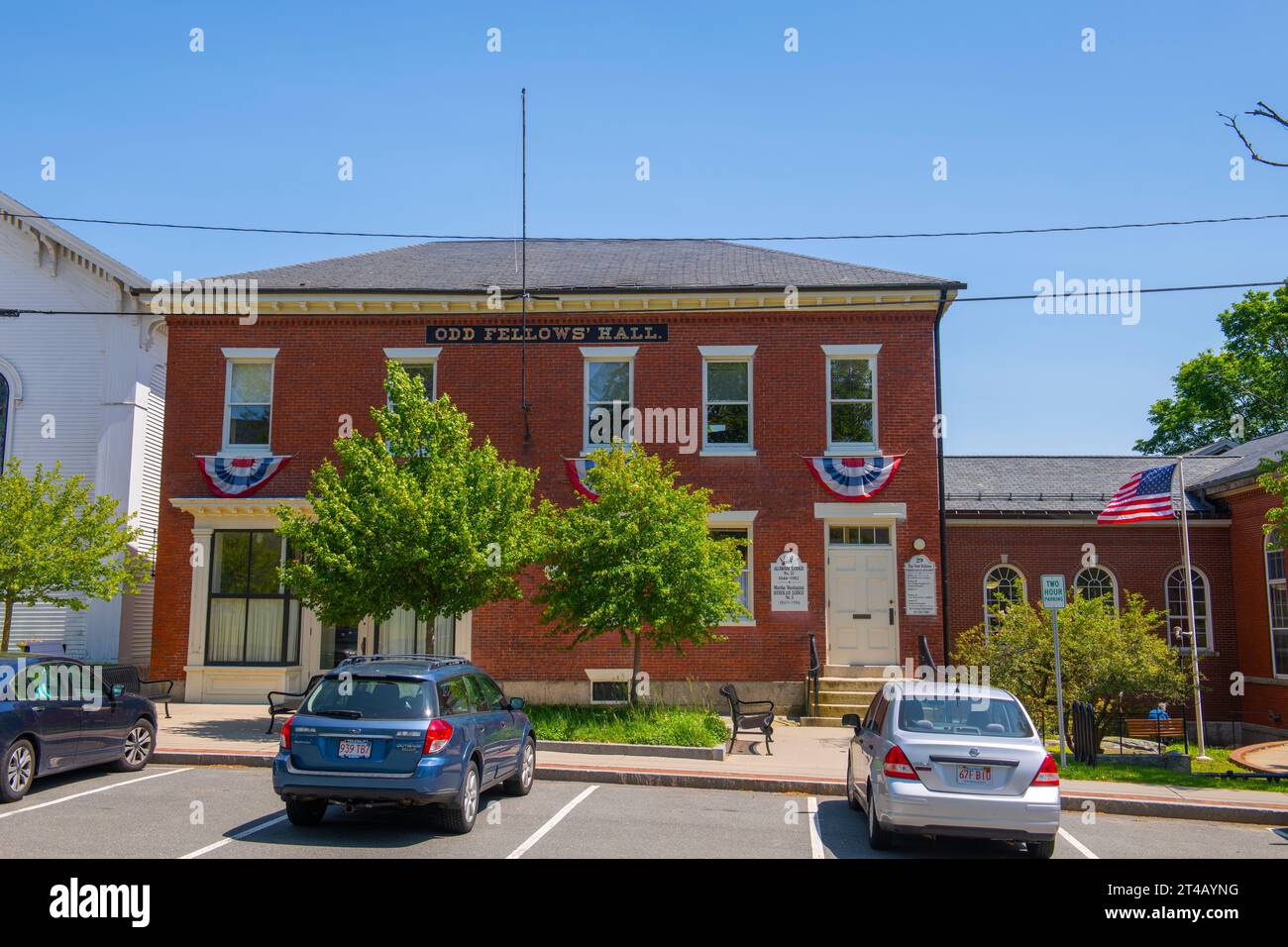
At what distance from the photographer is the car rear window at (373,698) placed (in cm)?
953

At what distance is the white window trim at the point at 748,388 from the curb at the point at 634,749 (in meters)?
7.03

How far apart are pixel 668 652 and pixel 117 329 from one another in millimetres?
14373

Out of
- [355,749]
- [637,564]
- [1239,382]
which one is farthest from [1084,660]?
[1239,382]

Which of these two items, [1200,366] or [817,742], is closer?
[817,742]

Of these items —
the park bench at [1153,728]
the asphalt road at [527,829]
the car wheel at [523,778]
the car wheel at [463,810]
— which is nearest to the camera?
the asphalt road at [527,829]

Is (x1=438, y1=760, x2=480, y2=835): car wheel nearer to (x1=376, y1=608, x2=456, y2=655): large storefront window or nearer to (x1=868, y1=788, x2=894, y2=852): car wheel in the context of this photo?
(x1=868, y1=788, x2=894, y2=852): car wheel

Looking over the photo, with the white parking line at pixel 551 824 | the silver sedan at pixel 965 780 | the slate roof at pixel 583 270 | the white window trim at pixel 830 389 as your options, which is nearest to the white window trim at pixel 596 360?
the slate roof at pixel 583 270

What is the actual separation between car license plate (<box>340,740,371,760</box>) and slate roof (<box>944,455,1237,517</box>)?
16.3 metres

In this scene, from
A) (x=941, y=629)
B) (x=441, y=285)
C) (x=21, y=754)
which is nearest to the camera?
(x=21, y=754)

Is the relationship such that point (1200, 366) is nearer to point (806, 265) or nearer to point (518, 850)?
point (806, 265)

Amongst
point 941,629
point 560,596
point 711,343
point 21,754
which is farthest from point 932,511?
point 21,754

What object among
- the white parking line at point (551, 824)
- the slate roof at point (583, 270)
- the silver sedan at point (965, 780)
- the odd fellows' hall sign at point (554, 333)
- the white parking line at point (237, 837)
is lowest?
the white parking line at point (551, 824)

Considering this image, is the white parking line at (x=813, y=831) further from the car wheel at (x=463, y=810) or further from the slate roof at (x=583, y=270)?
the slate roof at (x=583, y=270)

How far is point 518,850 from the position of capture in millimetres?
9062
